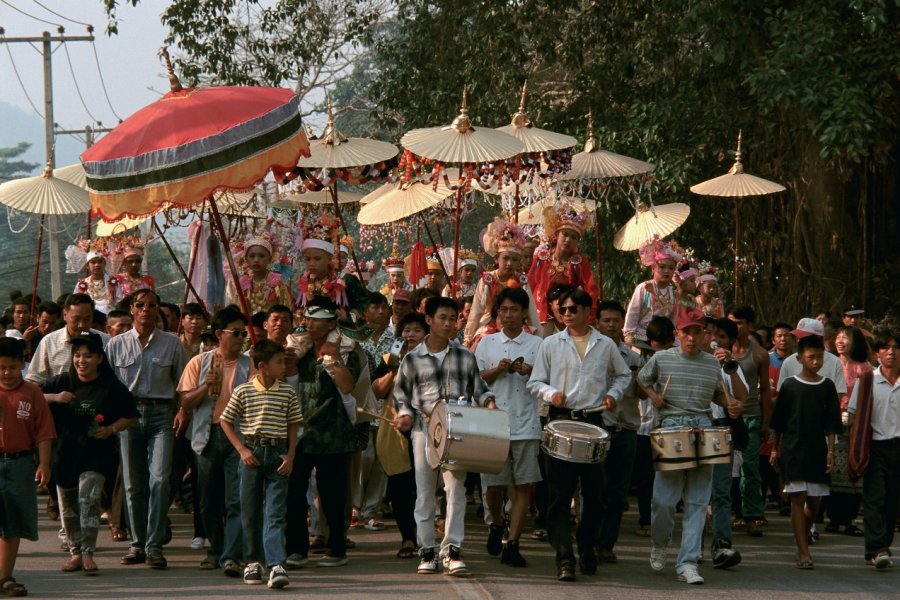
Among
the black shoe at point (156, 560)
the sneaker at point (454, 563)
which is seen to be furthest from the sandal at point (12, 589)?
the sneaker at point (454, 563)

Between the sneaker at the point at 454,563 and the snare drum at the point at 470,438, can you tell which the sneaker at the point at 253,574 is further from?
the snare drum at the point at 470,438

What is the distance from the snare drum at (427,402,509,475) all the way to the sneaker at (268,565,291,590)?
1.24m

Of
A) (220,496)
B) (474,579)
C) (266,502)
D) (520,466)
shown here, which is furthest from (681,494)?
(220,496)

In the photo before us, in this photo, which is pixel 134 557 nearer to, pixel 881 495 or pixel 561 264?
pixel 561 264

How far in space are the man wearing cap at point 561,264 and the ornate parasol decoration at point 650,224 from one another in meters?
1.47

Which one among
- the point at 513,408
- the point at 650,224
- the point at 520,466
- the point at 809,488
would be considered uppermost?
the point at 650,224

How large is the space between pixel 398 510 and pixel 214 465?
150 centimetres

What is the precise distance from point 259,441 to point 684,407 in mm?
2933

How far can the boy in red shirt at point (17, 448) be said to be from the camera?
8805mm

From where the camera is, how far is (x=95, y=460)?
944cm

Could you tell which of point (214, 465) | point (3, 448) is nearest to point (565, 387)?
point (214, 465)

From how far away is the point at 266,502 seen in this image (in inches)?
360

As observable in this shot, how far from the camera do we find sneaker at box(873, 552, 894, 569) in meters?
10.1

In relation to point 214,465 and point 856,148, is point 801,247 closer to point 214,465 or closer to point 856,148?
point 856,148
